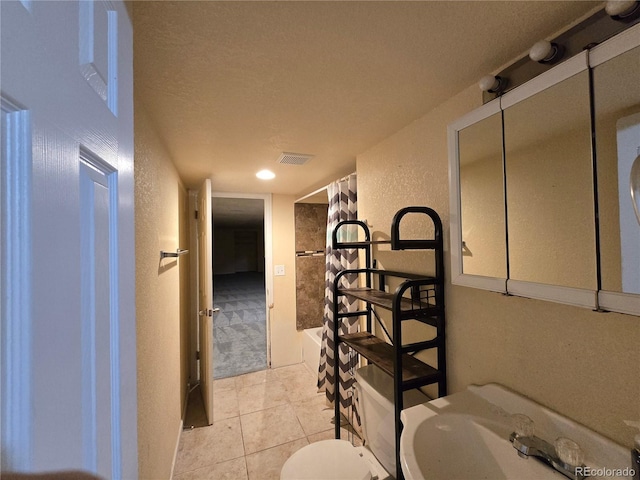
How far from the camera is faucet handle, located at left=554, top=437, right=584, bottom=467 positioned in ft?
2.29

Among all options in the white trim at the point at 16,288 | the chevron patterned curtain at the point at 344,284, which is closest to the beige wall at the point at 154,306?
the white trim at the point at 16,288

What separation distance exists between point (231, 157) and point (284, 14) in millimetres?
1196

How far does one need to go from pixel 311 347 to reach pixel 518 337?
2371 mm

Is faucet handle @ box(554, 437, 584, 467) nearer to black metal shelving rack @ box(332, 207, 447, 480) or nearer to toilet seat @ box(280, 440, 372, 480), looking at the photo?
black metal shelving rack @ box(332, 207, 447, 480)

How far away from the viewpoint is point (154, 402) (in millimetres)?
1214

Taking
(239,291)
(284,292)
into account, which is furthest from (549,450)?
(239,291)

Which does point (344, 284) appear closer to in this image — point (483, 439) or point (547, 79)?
point (483, 439)

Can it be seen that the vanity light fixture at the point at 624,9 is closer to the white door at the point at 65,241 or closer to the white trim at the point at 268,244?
the white door at the point at 65,241

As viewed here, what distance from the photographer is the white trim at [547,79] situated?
665 mm

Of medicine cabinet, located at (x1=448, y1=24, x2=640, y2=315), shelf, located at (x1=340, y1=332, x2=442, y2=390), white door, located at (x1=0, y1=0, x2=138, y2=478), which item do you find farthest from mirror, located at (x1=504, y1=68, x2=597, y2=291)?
white door, located at (x1=0, y1=0, x2=138, y2=478)

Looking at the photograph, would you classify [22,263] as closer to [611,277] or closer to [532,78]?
[611,277]

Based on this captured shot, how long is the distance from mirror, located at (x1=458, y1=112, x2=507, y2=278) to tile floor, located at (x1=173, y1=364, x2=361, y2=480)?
1.79 metres

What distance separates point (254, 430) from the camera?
6.73ft

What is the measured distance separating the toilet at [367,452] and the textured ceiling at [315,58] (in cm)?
136
